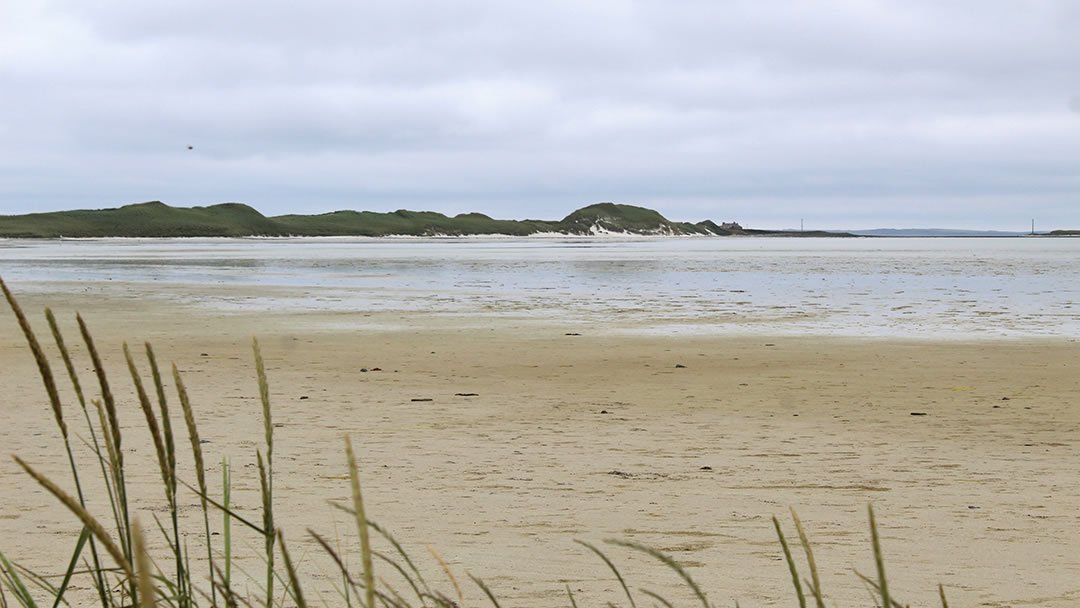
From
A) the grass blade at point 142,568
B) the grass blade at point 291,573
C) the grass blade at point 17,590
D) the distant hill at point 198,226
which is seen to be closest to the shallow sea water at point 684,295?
the grass blade at point 17,590

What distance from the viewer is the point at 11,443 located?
7.98 meters

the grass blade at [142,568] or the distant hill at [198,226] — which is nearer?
the grass blade at [142,568]

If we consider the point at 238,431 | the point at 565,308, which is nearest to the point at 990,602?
the point at 238,431

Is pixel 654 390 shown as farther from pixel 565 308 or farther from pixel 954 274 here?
pixel 954 274

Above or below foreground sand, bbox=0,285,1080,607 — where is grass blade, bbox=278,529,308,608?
above

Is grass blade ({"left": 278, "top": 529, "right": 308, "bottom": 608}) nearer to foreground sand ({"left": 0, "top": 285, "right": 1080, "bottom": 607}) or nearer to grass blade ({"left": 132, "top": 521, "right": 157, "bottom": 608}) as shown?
grass blade ({"left": 132, "top": 521, "right": 157, "bottom": 608})

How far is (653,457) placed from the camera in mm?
7590

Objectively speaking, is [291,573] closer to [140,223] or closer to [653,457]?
[653,457]

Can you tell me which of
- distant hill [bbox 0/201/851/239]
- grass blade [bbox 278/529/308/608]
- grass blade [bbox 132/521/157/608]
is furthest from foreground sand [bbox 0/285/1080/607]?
distant hill [bbox 0/201/851/239]

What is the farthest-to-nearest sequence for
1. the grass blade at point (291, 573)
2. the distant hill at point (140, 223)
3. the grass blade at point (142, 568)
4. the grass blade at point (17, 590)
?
the distant hill at point (140, 223) < the grass blade at point (17, 590) < the grass blade at point (291, 573) < the grass blade at point (142, 568)

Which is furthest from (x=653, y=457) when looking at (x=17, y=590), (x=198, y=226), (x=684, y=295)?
(x=198, y=226)

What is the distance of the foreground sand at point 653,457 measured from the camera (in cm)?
493

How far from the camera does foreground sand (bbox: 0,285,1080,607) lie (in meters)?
4.93

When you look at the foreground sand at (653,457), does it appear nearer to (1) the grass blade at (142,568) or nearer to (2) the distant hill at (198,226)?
(1) the grass blade at (142,568)
